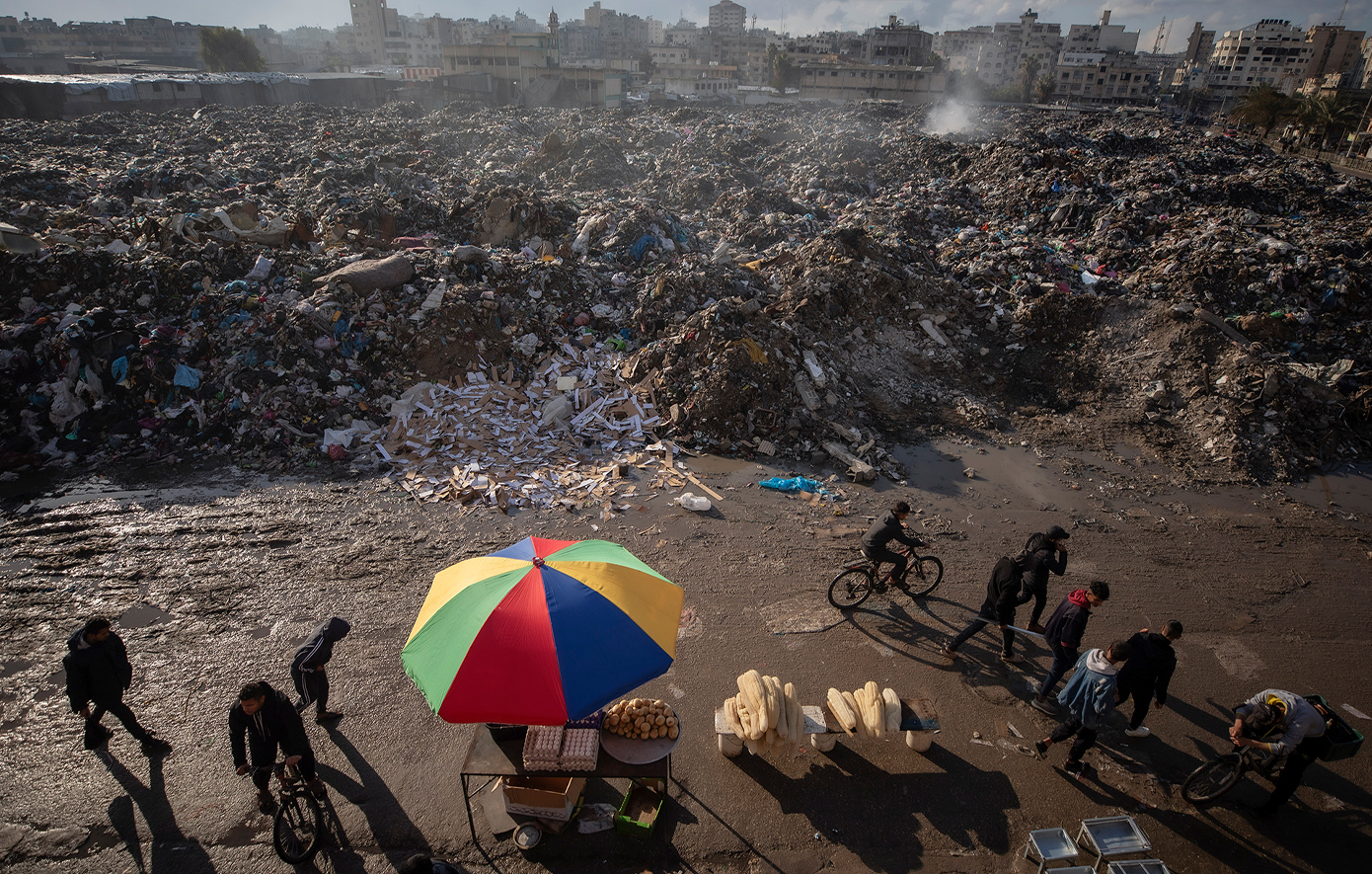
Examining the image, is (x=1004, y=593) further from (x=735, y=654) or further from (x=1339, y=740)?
(x=735, y=654)

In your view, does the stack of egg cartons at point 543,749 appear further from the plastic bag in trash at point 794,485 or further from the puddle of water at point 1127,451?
the puddle of water at point 1127,451

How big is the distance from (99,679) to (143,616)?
1.91m

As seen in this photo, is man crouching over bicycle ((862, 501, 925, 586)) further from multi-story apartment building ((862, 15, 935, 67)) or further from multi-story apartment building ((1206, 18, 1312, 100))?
multi-story apartment building ((1206, 18, 1312, 100))

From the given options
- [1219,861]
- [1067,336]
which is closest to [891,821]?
[1219,861]

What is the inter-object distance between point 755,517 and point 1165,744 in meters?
4.34

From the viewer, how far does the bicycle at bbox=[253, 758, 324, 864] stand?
3758 mm

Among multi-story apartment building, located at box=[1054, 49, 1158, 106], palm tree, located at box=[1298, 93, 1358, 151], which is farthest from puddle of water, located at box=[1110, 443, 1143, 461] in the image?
multi-story apartment building, located at box=[1054, 49, 1158, 106]

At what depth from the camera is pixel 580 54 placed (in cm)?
11575

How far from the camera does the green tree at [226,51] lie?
5888 centimetres

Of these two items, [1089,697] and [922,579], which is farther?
[922,579]

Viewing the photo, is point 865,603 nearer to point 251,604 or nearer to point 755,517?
point 755,517

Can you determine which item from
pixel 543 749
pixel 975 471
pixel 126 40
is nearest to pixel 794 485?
pixel 975 471

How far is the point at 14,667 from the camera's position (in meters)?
5.17

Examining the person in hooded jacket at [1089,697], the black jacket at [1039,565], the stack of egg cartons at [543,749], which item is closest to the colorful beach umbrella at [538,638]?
the stack of egg cartons at [543,749]
